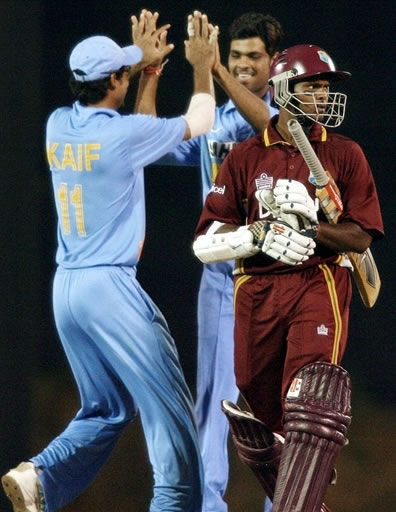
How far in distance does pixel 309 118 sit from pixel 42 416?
167 cm

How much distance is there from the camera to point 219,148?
521 cm

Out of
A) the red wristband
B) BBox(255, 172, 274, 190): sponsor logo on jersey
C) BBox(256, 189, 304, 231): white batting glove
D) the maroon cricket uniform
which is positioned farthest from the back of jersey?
BBox(256, 189, 304, 231): white batting glove

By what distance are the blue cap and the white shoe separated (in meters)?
1.35

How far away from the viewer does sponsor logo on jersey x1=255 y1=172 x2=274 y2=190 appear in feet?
15.0

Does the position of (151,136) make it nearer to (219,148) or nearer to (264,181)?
(219,148)

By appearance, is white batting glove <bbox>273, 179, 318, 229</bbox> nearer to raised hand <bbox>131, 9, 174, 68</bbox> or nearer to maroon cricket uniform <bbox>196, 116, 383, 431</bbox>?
maroon cricket uniform <bbox>196, 116, 383, 431</bbox>

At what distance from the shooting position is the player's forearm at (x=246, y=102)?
16.6 ft

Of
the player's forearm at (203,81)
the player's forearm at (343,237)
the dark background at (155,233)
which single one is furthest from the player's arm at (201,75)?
the player's forearm at (343,237)

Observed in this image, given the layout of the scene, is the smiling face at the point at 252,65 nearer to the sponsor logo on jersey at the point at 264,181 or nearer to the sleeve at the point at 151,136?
the sleeve at the point at 151,136

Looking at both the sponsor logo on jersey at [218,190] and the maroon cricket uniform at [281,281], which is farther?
the sponsor logo on jersey at [218,190]

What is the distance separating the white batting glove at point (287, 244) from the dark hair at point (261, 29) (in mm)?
1072

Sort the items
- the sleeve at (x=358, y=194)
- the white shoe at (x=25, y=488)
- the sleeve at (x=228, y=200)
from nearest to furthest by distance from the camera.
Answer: the sleeve at (x=358, y=194)
the sleeve at (x=228, y=200)
the white shoe at (x=25, y=488)

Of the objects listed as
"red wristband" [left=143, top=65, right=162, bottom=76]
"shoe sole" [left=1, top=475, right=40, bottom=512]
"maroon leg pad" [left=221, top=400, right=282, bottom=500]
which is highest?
"red wristband" [left=143, top=65, right=162, bottom=76]

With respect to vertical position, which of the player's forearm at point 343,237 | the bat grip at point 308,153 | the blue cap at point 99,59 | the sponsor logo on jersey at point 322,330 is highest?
the blue cap at point 99,59
